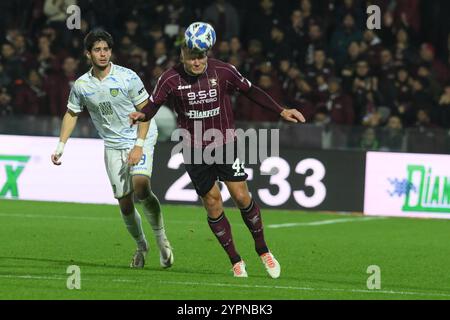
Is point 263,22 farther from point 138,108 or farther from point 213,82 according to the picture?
point 213,82

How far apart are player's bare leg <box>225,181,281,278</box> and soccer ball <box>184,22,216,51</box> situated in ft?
4.21

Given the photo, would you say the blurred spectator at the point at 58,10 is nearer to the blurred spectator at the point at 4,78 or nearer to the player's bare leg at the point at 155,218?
the blurred spectator at the point at 4,78

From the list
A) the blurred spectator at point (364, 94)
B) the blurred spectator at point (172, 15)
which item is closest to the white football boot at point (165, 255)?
the blurred spectator at point (364, 94)

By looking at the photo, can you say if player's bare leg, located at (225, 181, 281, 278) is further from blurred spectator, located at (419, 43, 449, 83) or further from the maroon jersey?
blurred spectator, located at (419, 43, 449, 83)

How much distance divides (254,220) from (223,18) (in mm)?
12598

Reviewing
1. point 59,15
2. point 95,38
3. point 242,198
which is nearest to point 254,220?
point 242,198

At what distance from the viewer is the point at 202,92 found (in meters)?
12.1

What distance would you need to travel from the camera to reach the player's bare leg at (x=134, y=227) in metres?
12.9

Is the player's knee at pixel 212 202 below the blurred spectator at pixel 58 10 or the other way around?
below

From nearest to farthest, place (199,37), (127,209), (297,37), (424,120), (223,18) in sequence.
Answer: (199,37), (127,209), (424,120), (297,37), (223,18)

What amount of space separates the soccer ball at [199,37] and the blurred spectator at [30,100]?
37.6 feet
